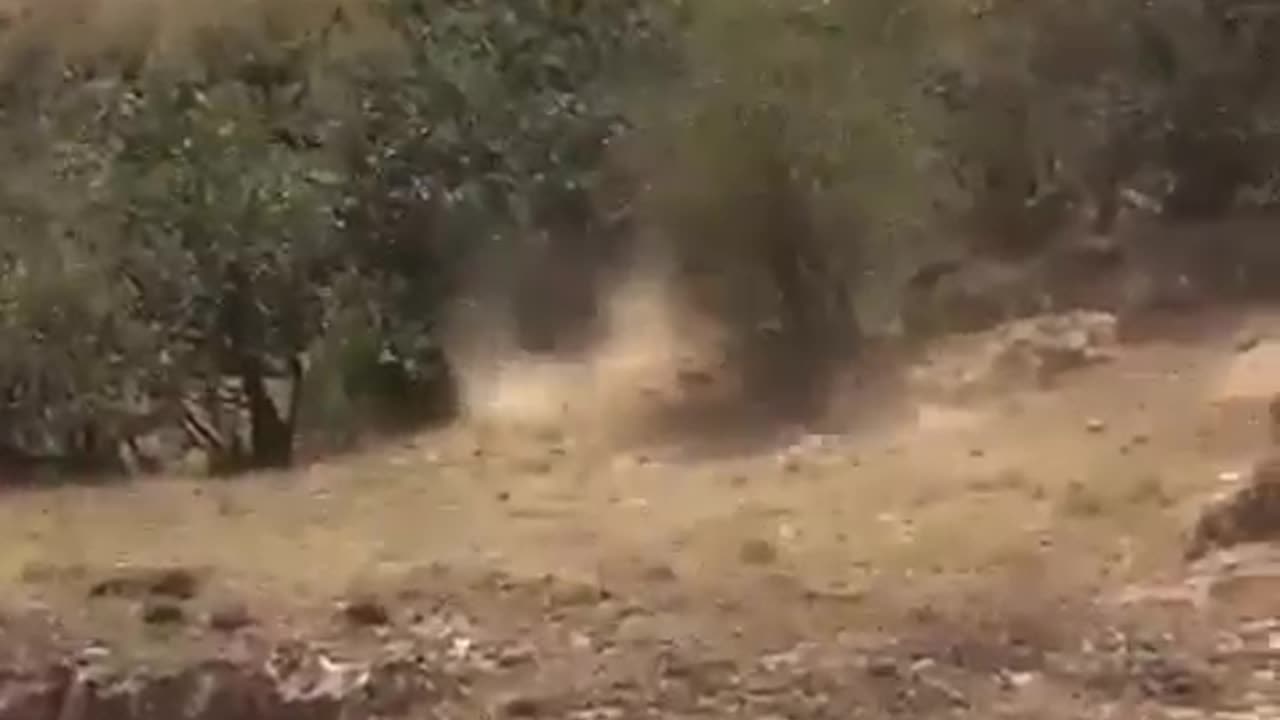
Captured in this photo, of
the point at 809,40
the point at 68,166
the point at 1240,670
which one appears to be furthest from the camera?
the point at 68,166

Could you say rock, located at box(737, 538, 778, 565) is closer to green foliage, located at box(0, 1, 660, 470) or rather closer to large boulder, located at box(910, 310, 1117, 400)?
large boulder, located at box(910, 310, 1117, 400)

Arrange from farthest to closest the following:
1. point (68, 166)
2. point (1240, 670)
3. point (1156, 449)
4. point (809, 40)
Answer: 1. point (68, 166)
2. point (809, 40)
3. point (1156, 449)
4. point (1240, 670)

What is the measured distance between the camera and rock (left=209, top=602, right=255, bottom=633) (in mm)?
1959

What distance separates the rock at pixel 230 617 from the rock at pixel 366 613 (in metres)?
0.09

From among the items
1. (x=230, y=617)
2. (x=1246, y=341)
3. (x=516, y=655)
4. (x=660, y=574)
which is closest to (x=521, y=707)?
(x=516, y=655)

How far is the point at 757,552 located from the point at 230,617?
0.46m

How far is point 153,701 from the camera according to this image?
194 centimetres

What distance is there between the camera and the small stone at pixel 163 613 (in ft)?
6.48

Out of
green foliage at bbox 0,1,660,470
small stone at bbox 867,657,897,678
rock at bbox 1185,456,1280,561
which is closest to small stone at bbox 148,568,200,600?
green foliage at bbox 0,1,660,470

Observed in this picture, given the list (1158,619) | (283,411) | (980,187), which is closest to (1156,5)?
(980,187)

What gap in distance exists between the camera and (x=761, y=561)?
1861 millimetres

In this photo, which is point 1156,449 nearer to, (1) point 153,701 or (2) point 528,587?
(2) point 528,587

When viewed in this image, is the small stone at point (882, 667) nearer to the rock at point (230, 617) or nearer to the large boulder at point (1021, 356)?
the large boulder at point (1021, 356)

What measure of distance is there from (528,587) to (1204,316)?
60cm
